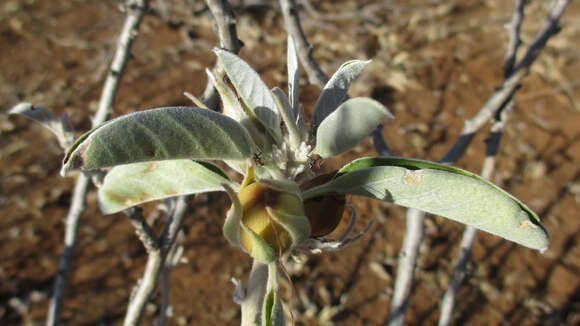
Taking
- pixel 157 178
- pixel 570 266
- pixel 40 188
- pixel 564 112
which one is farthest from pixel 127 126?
pixel 564 112

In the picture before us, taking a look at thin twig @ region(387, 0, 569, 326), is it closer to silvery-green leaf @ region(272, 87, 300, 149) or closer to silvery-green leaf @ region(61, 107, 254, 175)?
silvery-green leaf @ region(272, 87, 300, 149)

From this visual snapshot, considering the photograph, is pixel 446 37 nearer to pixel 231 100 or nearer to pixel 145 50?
pixel 145 50

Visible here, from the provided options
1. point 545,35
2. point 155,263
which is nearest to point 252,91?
point 155,263

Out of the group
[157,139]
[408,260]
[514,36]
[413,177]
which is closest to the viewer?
[157,139]

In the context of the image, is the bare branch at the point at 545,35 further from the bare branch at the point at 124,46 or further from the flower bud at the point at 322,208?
the bare branch at the point at 124,46

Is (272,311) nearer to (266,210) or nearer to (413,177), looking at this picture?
(266,210)

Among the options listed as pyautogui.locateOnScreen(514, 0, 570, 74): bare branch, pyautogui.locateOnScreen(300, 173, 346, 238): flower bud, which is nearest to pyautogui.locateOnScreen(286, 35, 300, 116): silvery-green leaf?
pyautogui.locateOnScreen(300, 173, 346, 238): flower bud
